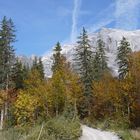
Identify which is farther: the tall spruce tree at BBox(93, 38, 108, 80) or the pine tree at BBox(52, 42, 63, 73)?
the tall spruce tree at BBox(93, 38, 108, 80)

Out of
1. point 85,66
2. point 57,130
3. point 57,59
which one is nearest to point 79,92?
point 85,66

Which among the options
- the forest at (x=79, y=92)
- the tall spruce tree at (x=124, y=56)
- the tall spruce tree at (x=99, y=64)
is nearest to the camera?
the forest at (x=79, y=92)

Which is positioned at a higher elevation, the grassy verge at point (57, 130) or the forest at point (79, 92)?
the forest at point (79, 92)

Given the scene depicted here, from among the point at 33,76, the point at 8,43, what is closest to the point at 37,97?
the point at 33,76

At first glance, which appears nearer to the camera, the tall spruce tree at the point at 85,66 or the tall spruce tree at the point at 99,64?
the tall spruce tree at the point at 85,66

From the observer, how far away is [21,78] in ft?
225

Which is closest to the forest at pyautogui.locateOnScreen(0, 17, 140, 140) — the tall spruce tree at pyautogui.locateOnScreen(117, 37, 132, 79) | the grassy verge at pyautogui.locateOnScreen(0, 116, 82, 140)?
the tall spruce tree at pyautogui.locateOnScreen(117, 37, 132, 79)

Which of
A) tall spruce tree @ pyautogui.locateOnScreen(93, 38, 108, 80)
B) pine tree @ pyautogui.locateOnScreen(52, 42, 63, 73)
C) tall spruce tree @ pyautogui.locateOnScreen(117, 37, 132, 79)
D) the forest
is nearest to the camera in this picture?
the forest

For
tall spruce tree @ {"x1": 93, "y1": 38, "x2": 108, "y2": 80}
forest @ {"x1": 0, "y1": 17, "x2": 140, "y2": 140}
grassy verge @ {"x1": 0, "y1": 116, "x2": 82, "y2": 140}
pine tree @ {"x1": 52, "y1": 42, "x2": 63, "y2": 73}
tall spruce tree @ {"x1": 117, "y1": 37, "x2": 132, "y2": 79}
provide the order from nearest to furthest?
grassy verge @ {"x1": 0, "y1": 116, "x2": 82, "y2": 140}, forest @ {"x1": 0, "y1": 17, "x2": 140, "y2": 140}, tall spruce tree @ {"x1": 117, "y1": 37, "x2": 132, "y2": 79}, pine tree @ {"x1": 52, "y1": 42, "x2": 63, "y2": 73}, tall spruce tree @ {"x1": 93, "y1": 38, "x2": 108, "y2": 80}

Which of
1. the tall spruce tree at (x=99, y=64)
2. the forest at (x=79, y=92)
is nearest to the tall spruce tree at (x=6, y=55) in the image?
the forest at (x=79, y=92)

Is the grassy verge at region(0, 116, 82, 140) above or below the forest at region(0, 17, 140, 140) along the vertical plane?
below

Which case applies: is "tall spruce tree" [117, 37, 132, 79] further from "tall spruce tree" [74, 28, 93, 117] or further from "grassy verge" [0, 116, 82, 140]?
"grassy verge" [0, 116, 82, 140]

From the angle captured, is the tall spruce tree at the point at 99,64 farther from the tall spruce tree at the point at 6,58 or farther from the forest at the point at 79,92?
the tall spruce tree at the point at 6,58

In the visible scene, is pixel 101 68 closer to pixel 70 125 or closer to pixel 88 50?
pixel 88 50
